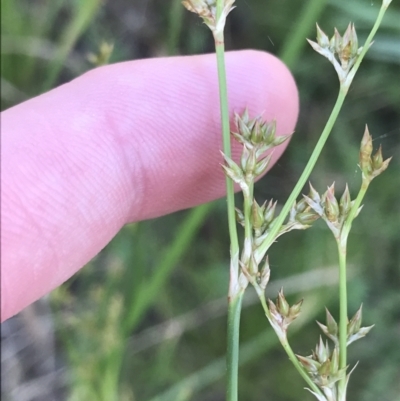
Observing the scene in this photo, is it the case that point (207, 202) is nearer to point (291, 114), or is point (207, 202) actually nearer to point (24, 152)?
point (291, 114)

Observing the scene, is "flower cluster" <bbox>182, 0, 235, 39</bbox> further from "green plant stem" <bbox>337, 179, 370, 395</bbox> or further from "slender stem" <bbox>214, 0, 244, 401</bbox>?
"green plant stem" <bbox>337, 179, 370, 395</bbox>

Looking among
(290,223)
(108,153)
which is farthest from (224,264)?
(290,223)

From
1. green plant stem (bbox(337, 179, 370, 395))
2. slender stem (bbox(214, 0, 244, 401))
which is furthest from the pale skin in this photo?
green plant stem (bbox(337, 179, 370, 395))

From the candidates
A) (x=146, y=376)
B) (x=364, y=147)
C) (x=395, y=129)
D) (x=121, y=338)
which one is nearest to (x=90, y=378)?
(x=121, y=338)

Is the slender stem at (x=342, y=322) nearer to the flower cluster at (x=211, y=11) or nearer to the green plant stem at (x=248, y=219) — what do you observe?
the green plant stem at (x=248, y=219)

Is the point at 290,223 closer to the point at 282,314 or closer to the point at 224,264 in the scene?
the point at 282,314

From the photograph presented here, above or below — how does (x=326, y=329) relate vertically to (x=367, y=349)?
above

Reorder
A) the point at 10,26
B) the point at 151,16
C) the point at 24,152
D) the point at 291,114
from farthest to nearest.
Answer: the point at 151,16, the point at 10,26, the point at 291,114, the point at 24,152
